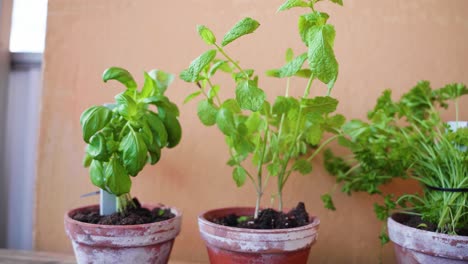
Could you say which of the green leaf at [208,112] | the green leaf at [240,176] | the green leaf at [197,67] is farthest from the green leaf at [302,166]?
the green leaf at [197,67]

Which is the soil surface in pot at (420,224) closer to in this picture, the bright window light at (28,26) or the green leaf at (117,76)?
the green leaf at (117,76)

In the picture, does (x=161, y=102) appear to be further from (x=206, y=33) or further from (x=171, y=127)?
(x=206, y=33)

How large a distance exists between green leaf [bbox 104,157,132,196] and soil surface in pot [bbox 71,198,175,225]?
0.10 metres

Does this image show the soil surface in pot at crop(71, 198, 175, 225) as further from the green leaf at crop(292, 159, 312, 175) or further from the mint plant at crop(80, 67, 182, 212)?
the green leaf at crop(292, 159, 312, 175)

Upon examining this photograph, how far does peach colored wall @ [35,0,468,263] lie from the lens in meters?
0.97

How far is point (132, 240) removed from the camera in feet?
2.43

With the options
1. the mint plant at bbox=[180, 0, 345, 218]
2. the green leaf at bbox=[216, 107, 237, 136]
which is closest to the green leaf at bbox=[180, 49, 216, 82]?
the mint plant at bbox=[180, 0, 345, 218]

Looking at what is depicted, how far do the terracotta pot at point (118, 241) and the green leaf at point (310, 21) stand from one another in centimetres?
→ 49

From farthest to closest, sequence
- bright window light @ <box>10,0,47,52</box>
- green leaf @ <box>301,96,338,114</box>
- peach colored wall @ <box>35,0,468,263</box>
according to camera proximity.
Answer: bright window light @ <box>10,0,47,52</box>, peach colored wall @ <box>35,0,468,263</box>, green leaf @ <box>301,96,338,114</box>

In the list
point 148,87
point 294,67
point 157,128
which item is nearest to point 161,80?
point 148,87

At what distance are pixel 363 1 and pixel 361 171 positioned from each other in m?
0.49

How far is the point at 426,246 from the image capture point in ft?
2.23

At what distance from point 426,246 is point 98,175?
0.67m

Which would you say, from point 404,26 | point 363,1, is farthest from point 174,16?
point 404,26
